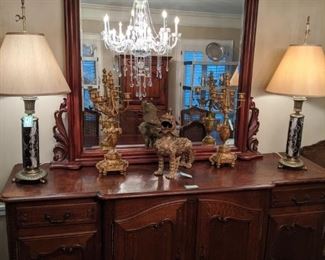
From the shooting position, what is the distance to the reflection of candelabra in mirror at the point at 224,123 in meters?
1.89

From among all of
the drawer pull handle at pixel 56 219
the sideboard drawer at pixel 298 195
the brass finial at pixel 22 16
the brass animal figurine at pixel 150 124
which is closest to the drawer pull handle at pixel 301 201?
the sideboard drawer at pixel 298 195

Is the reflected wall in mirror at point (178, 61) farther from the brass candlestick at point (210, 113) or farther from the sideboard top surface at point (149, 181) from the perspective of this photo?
the sideboard top surface at point (149, 181)

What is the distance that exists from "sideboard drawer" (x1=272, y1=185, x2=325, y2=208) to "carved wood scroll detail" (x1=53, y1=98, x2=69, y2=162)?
1.14 meters

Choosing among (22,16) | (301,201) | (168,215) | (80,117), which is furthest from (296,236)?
(22,16)

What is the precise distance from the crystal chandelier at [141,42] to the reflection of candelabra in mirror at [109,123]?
14cm

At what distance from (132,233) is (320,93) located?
122 centimetres

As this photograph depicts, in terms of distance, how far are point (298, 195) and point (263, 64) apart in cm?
81

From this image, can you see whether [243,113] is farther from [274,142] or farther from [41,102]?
[41,102]

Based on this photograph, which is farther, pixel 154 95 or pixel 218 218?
pixel 154 95

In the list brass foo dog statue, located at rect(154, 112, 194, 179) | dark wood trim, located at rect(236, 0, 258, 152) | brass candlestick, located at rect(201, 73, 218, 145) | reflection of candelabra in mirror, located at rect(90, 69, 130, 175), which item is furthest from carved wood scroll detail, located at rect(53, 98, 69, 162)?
dark wood trim, located at rect(236, 0, 258, 152)

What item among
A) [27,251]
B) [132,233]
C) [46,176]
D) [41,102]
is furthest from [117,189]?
[41,102]

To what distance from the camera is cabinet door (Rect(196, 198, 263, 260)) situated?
64.3 inches

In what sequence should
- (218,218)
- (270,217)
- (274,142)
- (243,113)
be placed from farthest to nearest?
(274,142), (243,113), (270,217), (218,218)

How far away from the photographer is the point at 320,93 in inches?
69.3
